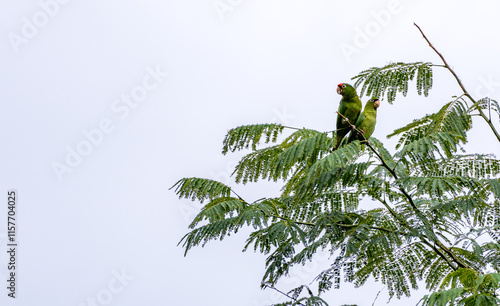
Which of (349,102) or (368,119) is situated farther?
(349,102)

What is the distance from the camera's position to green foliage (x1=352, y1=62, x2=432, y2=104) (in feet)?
19.4

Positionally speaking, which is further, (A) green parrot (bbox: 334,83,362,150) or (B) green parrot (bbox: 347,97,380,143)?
(A) green parrot (bbox: 334,83,362,150)

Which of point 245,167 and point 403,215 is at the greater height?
point 245,167

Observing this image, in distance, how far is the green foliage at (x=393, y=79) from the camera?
591cm

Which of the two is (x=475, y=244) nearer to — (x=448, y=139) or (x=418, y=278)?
(x=418, y=278)

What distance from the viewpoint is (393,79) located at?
5973 millimetres

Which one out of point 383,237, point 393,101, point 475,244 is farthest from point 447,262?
point 393,101

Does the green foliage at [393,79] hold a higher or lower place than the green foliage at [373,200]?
higher

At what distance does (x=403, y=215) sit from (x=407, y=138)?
0.79 metres

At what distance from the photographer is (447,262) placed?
5273mm

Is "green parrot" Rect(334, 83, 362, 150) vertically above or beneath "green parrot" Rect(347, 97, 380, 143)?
above

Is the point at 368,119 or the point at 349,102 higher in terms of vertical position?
the point at 349,102

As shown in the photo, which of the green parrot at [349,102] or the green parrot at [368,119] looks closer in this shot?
the green parrot at [368,119]

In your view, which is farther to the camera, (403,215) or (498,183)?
(403,215)
